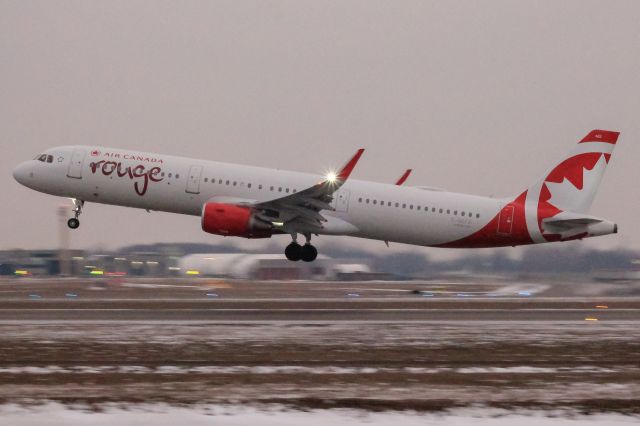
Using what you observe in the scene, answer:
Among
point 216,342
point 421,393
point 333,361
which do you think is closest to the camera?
point 421,393

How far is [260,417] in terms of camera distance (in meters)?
17.9

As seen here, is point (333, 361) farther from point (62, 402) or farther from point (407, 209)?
point (407, 209)

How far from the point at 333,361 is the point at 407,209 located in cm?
2548

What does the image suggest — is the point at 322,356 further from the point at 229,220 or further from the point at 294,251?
the point at 294,251

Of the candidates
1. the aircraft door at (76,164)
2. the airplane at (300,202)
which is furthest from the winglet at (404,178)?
the aircraft door at (76,164)

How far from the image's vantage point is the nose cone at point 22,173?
51406mm

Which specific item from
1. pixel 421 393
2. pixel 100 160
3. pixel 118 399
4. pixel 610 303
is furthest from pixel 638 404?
pixel 100 160

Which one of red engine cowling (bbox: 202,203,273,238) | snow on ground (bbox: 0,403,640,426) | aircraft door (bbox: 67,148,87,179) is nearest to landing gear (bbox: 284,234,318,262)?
red engine cowling (bbox: 202,203,273,238)

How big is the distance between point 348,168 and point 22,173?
17859mm

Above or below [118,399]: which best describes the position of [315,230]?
above

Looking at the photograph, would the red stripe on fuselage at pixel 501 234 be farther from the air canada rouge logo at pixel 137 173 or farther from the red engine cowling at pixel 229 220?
the air canada rouge logo at pixel 137 173

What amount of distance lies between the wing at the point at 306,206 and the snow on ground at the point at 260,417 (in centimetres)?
2916

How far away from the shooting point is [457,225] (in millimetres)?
50188

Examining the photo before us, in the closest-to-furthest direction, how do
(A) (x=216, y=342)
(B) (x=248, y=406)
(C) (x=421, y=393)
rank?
(B) (x=248, y=406) < (C) (x=421, y=393) < (A) (x=216, y=342)
